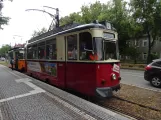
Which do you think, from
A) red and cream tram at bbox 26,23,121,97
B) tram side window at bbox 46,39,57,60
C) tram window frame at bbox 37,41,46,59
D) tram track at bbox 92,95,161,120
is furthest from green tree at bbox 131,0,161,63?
tram track at bbox 92,95,161,120

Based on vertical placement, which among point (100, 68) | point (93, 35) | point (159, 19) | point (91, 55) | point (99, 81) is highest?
point (159, 19)

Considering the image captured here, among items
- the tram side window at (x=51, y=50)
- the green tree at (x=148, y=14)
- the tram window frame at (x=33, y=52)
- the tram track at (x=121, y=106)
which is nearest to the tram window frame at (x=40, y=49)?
the tram side window at (x=51, y=50)

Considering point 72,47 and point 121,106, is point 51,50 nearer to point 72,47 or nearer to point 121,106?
point 72,47

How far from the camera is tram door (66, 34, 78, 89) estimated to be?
316 inches

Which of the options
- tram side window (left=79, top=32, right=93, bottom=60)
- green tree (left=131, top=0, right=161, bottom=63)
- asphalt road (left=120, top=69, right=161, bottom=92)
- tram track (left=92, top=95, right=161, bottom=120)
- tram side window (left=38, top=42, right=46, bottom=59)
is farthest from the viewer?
green tree (left=131, top=0, right=161, bottom=63)

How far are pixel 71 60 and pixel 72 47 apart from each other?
0.51 m

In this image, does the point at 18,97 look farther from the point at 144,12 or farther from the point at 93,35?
the point at 144,12

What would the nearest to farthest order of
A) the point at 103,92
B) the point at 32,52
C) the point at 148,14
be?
1. the point at 103,92
2. the point at 32,52
3. the point at 148,14

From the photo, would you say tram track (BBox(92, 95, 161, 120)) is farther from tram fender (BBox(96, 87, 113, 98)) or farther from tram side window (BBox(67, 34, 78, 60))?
tram side window (BBox(67, 34, 78, 60))

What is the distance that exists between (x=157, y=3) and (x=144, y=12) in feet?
6.95

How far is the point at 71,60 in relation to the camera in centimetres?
831

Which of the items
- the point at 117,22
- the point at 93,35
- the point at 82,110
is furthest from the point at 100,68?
the point at 117,22

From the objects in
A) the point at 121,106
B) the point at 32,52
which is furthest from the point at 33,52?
the point at 121,106

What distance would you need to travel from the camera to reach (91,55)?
721 centimetres
